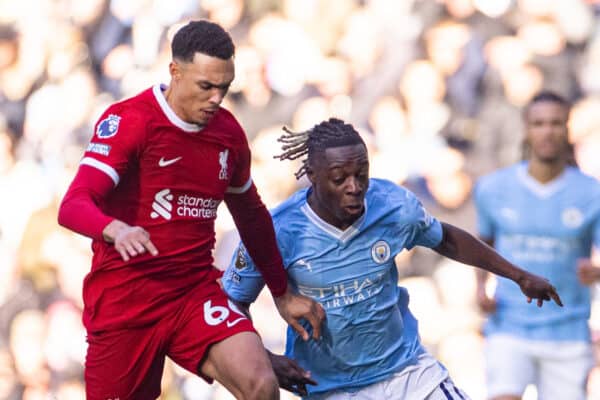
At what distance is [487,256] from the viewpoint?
200 inches

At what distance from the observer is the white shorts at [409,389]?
4.87 metres

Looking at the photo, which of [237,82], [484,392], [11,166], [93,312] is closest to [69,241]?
[11,166]

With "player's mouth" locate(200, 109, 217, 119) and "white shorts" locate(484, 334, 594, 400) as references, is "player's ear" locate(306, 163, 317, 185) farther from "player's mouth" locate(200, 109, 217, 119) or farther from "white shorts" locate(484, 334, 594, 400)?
"white shorts" locate(484, 334, 594, 400)

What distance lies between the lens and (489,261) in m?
5.07

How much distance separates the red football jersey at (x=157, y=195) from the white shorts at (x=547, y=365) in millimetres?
1790

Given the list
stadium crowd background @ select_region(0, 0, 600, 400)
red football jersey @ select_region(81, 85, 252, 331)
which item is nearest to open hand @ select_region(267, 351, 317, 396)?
red football jersey @ select_region(81, 85, 252, 331)

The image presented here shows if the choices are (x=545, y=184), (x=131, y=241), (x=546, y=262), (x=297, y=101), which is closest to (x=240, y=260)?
(x=131, y=241)

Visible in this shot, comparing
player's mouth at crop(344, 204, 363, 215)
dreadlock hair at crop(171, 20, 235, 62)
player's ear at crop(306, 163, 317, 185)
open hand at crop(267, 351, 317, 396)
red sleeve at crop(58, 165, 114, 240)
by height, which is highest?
dreadlock hair at crop(171, 20, 235, 62)

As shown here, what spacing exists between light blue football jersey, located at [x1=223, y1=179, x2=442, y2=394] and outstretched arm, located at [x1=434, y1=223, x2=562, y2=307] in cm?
17

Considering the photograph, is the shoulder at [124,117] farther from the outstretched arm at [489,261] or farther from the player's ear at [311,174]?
the outstretched arm at [489,261]

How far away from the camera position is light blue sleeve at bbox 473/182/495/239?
257 inches

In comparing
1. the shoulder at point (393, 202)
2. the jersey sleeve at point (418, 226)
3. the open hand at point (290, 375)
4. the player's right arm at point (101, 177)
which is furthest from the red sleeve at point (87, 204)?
the jersey sleeve at point (418, 226)

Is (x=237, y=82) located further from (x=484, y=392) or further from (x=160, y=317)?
(x=160, y=317)

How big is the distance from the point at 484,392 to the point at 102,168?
139 inches
